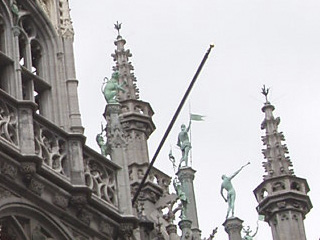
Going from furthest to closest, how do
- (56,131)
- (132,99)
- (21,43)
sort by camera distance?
(132,99) → (21,43) → (56,131)

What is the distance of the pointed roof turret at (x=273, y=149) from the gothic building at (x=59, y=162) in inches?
217

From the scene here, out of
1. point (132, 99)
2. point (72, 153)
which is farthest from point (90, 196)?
point (132, 99)

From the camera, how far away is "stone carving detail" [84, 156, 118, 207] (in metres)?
20.8

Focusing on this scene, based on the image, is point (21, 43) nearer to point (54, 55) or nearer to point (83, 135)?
point (54, 55)

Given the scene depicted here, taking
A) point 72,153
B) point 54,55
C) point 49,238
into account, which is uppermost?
point 54,55

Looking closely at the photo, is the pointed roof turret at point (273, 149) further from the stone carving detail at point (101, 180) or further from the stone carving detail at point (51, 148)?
the stone carving detail at point (51, 148)

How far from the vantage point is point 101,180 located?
21.1 m

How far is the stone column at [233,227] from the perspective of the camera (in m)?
26.5

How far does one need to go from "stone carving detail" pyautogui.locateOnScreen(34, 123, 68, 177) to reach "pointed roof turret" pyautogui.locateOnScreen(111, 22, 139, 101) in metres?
8.16

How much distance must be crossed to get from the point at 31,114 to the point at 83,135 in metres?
1.27

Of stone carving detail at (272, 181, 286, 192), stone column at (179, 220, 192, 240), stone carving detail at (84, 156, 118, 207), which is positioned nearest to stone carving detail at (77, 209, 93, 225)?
stone carving detail at (84, 156, 118, 207)

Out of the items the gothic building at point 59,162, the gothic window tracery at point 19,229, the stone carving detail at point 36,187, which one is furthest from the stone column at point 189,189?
the gothic window tracery at point 19,229

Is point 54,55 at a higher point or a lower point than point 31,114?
higher

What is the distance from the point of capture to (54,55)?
2273 cm
